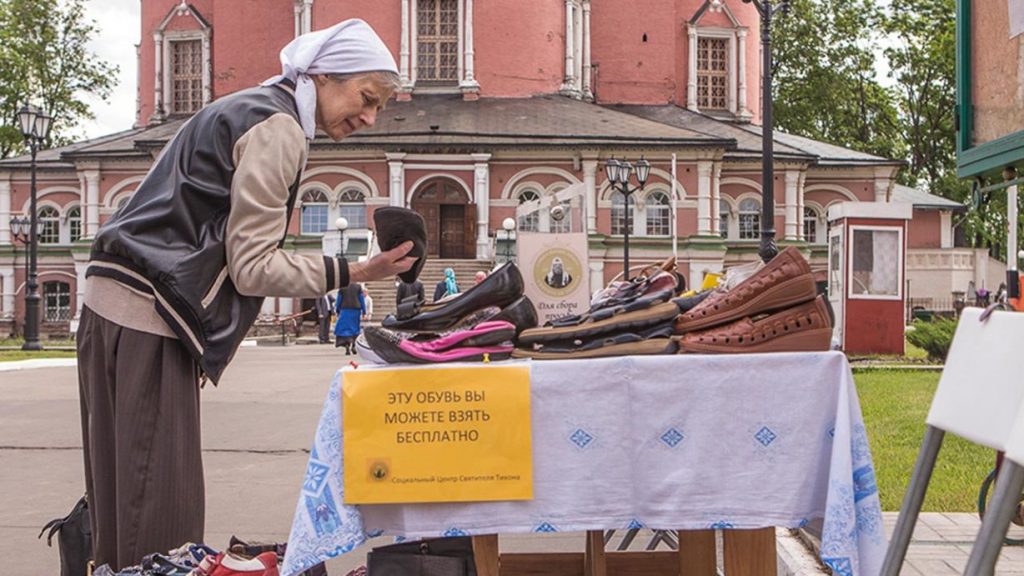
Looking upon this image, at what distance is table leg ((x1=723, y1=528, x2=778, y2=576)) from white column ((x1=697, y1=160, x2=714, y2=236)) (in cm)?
3728

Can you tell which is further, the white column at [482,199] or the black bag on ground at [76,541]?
the white column at [482,199]

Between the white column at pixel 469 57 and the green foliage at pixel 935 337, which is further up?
the white column at pixel 469 57

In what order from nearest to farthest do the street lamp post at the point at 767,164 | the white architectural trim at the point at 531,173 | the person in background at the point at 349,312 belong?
1. the street lamp post at the point at 767,164
2. the person in background at the point at 349,312
3. the white architectural trim at the point at 531,173

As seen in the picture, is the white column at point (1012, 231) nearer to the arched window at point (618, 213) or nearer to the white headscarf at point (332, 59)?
the white headscarf at point (332, 59)

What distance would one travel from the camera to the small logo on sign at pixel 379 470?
10.5 ft

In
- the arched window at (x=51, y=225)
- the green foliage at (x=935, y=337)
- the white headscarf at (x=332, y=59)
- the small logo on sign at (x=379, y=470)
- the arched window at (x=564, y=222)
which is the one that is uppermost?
the arched window at (x=51, y=225)

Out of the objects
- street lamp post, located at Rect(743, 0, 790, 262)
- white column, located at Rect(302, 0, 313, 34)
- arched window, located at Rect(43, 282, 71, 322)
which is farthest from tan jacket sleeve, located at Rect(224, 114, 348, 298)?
arched window, located at Rect(43, 282, 71, 322)

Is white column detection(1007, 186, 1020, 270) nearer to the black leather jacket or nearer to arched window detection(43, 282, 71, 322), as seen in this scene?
the black leather jacket

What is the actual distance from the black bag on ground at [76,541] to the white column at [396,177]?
116ft

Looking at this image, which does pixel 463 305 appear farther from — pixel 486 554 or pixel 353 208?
pixel 353 208

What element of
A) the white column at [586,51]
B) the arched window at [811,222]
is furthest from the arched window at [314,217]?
the arched window at [811,222]

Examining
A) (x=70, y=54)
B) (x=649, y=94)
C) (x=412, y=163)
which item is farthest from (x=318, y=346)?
(x=70, y=54)

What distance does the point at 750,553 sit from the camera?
3340 millimetres

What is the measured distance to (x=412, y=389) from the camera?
326 cm
